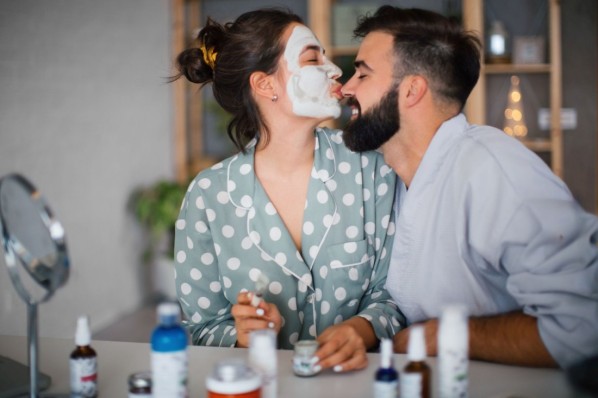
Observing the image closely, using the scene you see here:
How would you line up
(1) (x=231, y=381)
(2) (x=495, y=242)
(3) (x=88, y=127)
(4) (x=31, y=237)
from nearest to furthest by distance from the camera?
(1) (x=231, y=381)
(4) (x=31, y=237)
(2) (x=495, y=242)
(3) (x=88, y=127)

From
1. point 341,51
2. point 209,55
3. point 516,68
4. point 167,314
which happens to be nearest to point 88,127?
point 341,51

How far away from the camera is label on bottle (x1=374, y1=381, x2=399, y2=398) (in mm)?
1021

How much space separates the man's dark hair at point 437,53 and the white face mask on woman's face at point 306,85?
0.69ft

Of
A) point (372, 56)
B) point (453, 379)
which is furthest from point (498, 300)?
point (372, 56)

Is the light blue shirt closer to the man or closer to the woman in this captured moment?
the man

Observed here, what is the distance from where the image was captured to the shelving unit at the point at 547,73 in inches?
171

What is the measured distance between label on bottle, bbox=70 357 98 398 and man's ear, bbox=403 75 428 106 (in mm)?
1039

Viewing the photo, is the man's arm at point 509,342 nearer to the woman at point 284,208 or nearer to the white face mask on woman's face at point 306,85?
the woman at point 284,208

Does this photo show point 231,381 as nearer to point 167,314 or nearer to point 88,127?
point 167,314

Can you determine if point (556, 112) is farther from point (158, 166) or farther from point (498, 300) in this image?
point (498, 300)

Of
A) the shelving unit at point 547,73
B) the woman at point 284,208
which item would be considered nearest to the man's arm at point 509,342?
the woman at point 284,208

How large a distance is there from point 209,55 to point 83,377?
1065 mm

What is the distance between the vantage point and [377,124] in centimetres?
178

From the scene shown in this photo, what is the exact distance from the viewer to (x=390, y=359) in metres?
1.04
